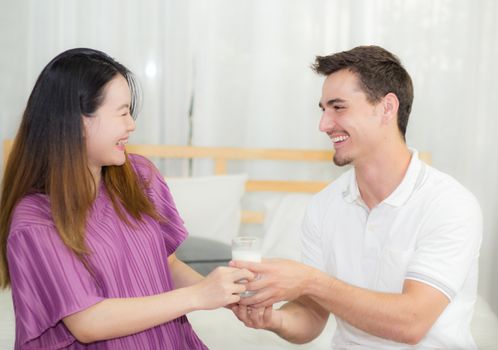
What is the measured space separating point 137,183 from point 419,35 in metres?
1.77

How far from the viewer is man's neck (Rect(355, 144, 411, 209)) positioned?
1755 mm

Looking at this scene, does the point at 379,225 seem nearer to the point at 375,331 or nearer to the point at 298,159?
the point at 375,331

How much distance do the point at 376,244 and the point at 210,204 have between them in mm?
1142

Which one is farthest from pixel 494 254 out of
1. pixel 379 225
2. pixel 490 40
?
pixel 379 225

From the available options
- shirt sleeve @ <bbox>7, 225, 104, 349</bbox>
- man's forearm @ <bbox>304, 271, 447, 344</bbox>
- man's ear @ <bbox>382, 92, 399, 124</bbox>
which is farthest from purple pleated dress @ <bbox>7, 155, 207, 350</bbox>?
man's ear @ <bbox>382, 92, 399, 124</bbox>

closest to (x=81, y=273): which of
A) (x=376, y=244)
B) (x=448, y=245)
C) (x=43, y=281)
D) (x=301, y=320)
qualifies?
(x=43, y=281)

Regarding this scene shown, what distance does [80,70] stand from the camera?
1.54 meters

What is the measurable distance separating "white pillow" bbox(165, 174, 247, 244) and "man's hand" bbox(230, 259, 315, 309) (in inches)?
43.9

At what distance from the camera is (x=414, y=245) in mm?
1655

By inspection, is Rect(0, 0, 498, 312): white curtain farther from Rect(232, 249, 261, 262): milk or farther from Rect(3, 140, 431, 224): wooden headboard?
Rect(232, 249, 261, 262): milk

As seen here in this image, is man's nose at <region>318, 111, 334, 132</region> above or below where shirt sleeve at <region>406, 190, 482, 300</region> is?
above

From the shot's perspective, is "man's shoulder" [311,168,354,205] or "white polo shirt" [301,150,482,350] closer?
"white polo shirt" [301,150,482,350]

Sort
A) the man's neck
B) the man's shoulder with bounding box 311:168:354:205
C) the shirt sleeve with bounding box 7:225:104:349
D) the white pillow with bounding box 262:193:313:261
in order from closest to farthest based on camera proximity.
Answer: the shirt sleeve with bounding box 7:225:104:349 < the man's neck < the man's shoulder with bounding box 311:168:354:205 < the white pillow with bounding box 262:193:313:261

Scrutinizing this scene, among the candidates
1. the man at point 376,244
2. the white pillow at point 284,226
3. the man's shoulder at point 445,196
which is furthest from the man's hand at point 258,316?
the white pillow at point 284,226
